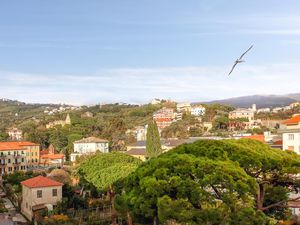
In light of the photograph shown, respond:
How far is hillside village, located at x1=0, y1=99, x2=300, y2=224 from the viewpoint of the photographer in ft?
88.5

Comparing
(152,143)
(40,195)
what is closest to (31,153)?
(152,143)

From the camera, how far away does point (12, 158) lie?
5684 cm

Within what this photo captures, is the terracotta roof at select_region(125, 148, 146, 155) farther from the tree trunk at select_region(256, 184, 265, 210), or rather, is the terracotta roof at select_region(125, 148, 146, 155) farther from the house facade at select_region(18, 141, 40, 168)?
the tree trunk at select_region(256, 184, 265, 210)

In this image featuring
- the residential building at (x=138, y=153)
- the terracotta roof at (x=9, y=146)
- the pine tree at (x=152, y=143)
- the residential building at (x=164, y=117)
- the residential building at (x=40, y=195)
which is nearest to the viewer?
the residential building at (x=40, y=195)

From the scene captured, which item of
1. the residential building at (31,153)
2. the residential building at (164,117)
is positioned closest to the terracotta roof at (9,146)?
the residential building at (31,153)

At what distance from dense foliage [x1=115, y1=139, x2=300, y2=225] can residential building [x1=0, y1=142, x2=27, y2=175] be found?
1671 inches

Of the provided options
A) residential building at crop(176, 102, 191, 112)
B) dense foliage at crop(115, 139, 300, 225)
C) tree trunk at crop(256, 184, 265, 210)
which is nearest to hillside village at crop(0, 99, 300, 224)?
residential building at crop(176, 102, 191, 112)

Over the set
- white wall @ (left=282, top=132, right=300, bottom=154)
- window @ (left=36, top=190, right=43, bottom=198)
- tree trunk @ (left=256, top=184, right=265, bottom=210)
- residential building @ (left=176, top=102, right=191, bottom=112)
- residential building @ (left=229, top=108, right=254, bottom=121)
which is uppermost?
residential building @ (left=176, top=102, right=191, bottom=112)

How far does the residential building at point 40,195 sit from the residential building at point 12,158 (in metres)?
29.0

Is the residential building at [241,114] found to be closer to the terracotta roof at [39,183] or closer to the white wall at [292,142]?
the white wall at [292,142]

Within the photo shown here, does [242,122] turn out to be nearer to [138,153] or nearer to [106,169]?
[138,153]

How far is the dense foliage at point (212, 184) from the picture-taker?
13.4 m

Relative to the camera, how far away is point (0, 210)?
26875 mm

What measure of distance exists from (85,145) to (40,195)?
4633 cm
